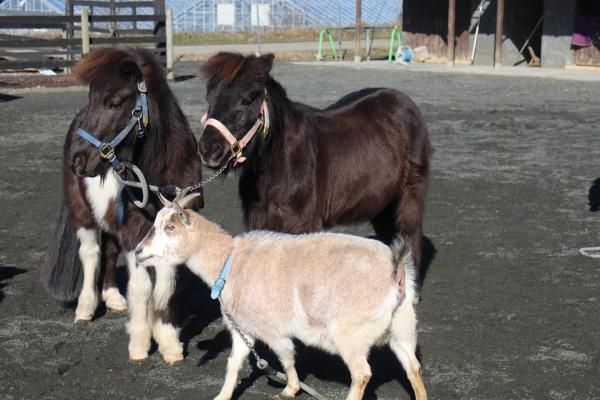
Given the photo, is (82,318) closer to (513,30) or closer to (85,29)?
(85,29)

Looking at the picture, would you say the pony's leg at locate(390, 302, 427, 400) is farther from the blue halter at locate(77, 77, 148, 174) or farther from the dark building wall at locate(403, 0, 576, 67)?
the dark building wall at locate(403, 0, 576, 67)

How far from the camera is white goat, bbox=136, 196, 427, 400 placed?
450 centimetres

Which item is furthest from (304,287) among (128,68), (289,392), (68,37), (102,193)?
(68,37)

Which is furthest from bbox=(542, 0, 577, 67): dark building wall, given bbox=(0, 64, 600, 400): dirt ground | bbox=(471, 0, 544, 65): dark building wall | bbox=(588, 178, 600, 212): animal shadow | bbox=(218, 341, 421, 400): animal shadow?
bbox=(218, 341, 421, 400): animal shadow

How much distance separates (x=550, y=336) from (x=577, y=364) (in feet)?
1.73

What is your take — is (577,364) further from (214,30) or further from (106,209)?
(214,30)

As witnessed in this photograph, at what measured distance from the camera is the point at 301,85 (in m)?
25.0

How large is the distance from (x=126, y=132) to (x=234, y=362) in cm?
156

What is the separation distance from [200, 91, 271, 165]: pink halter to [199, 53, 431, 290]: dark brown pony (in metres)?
0.03

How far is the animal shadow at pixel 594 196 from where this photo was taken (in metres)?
10.3

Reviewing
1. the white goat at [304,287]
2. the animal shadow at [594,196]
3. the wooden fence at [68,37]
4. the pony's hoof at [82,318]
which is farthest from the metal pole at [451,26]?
the white goat at [304,287]

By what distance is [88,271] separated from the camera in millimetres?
6730

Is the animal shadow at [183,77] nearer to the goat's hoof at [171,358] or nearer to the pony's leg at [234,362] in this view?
the goat's hoof at [171,358]

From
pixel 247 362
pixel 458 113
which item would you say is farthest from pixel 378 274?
pixel 458 113
